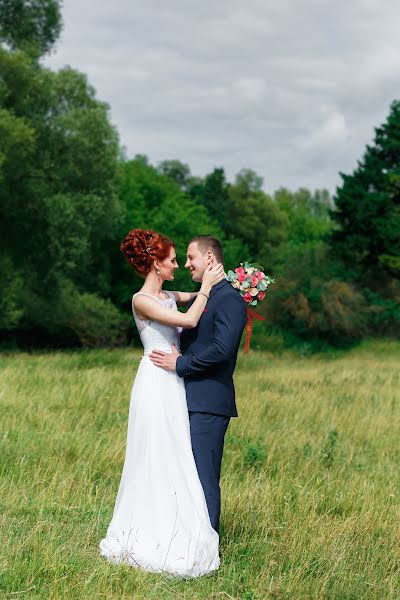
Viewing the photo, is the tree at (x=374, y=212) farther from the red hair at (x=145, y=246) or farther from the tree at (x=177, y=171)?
the red hair at (x=145, y=246)

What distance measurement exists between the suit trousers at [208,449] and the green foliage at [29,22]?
23.7 metres

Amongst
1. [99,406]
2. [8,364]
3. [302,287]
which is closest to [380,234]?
[302,287]

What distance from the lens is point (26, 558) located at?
4766 millimetres

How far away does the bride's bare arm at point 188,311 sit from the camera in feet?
16.5

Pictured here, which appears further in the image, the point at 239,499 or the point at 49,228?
A: the point at 49,228

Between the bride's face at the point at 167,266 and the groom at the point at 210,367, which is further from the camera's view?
the bride's face at the point at 167,266

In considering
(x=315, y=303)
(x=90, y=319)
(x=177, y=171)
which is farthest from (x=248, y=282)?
(x=177, y=171)

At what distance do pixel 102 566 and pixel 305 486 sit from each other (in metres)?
2.83

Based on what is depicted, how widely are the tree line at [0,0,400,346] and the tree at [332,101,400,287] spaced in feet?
0.29

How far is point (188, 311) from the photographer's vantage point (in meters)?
5.04

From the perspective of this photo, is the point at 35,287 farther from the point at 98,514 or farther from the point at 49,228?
the point at 98,514

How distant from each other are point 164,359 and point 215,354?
38 centimetres

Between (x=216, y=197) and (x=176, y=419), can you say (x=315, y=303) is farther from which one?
(x=176, y=419)

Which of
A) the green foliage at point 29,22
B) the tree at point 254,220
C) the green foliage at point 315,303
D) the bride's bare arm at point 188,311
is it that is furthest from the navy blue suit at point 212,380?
the tree at point 254,220
